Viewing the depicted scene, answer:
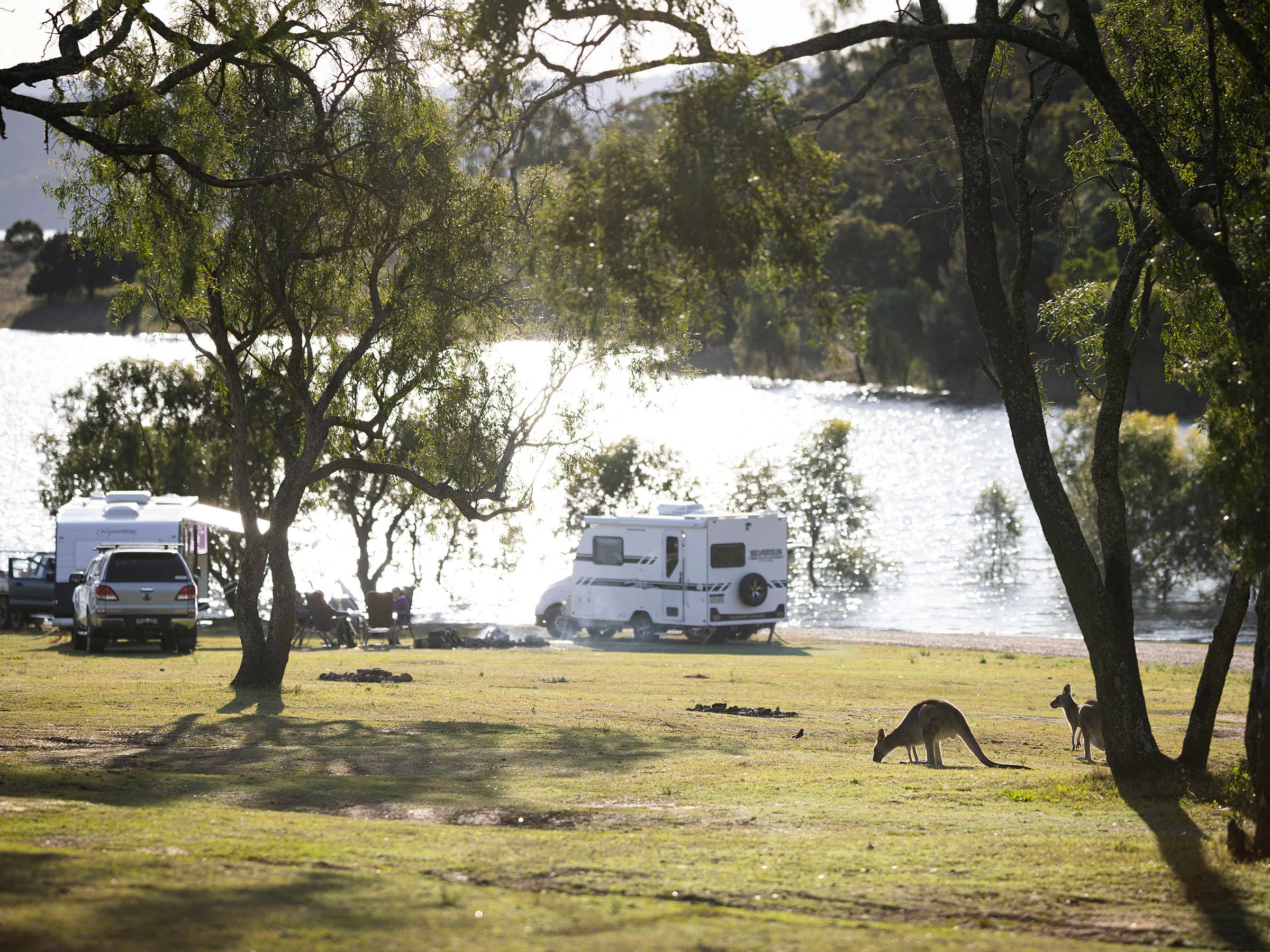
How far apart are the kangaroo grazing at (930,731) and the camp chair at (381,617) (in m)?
19.0

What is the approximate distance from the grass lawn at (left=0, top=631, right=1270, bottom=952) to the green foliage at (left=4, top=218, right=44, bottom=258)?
11093cm

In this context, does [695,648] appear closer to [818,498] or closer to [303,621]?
[303,621]

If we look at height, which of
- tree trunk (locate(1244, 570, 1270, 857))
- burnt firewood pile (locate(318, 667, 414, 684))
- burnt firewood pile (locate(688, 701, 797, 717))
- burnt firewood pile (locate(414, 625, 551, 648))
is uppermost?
tree trunk (locate(1244, 570, 1270, 857))

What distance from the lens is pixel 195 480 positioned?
127 ft

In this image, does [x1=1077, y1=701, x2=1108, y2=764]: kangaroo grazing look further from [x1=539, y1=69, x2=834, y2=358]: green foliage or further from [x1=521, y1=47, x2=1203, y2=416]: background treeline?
[x1=539, y1=69, x2=834, y2=358]: green foliage

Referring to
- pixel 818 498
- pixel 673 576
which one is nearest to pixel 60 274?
pixel 818 498

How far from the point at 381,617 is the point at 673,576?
22.0ft

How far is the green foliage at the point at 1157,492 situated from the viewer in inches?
1671

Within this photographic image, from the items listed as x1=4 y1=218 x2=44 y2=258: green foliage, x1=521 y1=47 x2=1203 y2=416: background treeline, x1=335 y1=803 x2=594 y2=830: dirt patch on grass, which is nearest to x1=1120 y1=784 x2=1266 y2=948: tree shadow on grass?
x1=335 y1=803 x2=594 y2=830: dirt patch on grass

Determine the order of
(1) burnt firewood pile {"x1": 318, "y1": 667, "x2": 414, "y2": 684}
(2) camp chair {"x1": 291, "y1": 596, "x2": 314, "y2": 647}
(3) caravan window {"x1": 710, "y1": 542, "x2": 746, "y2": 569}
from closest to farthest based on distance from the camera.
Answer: (1) burnt firewood pile {"x1": 318, "y1": 667, "x2": 414, "y2": 684} → (2) camp chair {"x1": 291, "y1": 596, "x2": 314, "y2": 647} → (3) caravan window {"x1": 710, "y1": 542, "x2": 746, "y2": 569}

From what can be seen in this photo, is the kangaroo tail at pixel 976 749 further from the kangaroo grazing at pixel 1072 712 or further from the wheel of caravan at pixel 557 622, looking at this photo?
the wheel of caravan at pixel 557 622

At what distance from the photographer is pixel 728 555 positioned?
96.5ft

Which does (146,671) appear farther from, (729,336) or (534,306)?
(729,336)

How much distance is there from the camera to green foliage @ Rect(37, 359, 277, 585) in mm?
38500
